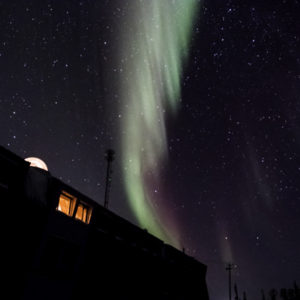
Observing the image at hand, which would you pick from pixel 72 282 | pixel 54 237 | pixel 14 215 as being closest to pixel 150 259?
pixel 72 282

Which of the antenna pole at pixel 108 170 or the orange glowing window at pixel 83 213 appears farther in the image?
the antenna pole at pixel 108 170

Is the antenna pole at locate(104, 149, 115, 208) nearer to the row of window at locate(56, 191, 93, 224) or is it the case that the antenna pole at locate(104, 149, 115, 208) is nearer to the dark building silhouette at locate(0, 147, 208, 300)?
the dark building silhouette at locate(0, 147, 208, 300)

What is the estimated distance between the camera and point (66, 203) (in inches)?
687

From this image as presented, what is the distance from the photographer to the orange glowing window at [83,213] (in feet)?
60.3

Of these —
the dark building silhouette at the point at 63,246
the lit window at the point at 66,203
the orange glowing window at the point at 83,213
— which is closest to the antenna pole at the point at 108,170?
the dark building silhouette at the point at 63,246

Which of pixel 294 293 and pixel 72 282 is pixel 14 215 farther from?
pixel 294 293

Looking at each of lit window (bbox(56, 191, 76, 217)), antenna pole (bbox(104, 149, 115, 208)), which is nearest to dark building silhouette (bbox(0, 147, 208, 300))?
lit window (bbox(56, 191, 76, 217))

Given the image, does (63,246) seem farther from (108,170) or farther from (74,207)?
(108,170)

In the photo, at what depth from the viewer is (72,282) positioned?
1756cm

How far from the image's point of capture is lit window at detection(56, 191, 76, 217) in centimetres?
1706

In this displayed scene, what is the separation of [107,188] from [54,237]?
16.1 meters

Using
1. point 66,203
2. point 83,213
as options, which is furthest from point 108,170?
point 66,203

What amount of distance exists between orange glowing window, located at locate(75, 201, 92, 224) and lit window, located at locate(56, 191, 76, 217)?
0.65m

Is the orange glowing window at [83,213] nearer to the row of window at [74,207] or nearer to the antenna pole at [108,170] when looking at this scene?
the row of window at [74,207]
